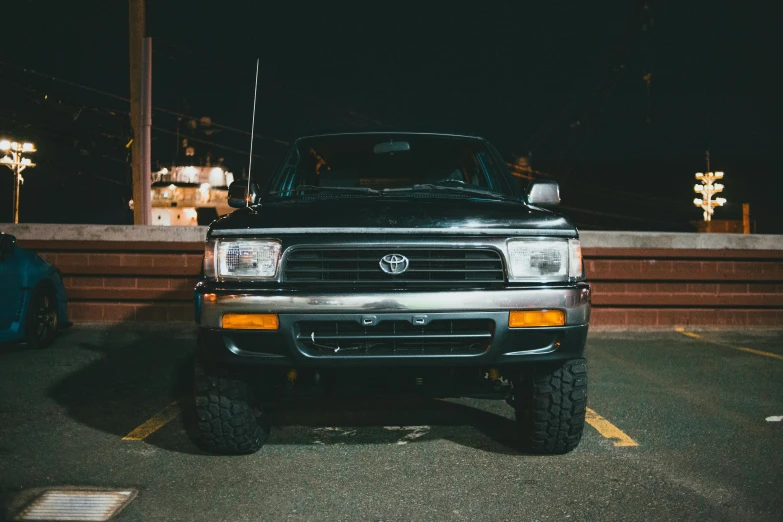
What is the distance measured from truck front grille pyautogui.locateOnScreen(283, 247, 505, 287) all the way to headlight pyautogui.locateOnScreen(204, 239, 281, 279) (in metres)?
0.09

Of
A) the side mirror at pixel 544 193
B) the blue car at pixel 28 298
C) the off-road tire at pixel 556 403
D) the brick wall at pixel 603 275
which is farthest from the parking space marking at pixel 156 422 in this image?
the brick wall at pixel 603 275

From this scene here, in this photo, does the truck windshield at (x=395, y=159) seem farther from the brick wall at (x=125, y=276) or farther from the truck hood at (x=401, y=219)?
the brick wall at (x=125, y=276)

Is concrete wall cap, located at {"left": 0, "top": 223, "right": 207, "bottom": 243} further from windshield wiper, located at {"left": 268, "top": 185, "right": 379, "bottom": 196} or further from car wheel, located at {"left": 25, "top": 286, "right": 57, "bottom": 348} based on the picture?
windshield wiper, located at {"left": 268, "top": 185, "right": 379, "bottom": 196}

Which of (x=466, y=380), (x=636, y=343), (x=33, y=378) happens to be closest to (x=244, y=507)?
(x=466, y=380)

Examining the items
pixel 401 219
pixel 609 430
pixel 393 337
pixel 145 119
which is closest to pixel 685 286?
pixel 609 430

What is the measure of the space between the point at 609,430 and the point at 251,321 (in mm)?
2372

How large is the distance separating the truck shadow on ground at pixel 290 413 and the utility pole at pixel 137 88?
5.99 meters

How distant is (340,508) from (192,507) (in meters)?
0.64

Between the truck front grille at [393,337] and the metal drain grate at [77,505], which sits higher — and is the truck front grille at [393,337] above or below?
above

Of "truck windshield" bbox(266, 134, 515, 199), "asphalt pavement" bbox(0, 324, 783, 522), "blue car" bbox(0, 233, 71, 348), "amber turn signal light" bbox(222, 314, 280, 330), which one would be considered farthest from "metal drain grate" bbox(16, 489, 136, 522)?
"blue car" bbox(0, 233, 71, 348)

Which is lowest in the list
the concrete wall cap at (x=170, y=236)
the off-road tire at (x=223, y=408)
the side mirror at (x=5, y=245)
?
the off-road tire at (x=223, y=408)

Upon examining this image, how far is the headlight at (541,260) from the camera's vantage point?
371cm

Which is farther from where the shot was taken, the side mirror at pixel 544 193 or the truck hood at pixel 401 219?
the side mirror at pixel 544 193

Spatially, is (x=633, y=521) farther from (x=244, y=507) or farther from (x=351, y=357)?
(x=244, y=507)
